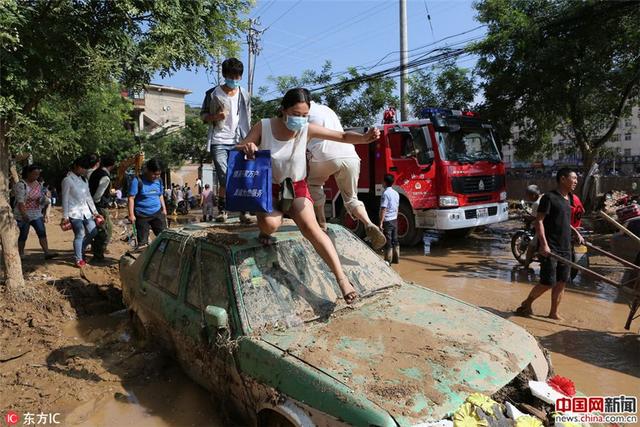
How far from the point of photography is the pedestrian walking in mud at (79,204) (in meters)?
6.83

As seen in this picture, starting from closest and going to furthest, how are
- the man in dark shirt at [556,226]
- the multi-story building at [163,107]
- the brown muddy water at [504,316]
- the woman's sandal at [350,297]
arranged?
the woman's sandal at [350,297] → the brown muddy water at [504,316] → the man in dark shirt at [556,226] → the multi-story building at [163,107]

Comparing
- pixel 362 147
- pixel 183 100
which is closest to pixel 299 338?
pixel 362 147

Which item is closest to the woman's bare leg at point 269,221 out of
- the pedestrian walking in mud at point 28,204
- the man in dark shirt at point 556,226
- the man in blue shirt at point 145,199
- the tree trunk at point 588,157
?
the man in dark shirt at point 556,226

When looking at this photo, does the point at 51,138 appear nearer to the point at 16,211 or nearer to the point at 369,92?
the point at 16,211

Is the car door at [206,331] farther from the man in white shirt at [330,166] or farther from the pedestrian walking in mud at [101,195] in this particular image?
the pedestrian walking in mud at [101,195]

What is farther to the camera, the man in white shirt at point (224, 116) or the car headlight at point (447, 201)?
the car headlight at point (447, 201)

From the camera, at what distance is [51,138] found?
617cm

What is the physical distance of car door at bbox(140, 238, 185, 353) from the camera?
3.87 meters

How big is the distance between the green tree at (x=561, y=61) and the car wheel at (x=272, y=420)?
34.7ft

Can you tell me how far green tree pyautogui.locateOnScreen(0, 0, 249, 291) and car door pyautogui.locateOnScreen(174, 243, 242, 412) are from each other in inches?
114

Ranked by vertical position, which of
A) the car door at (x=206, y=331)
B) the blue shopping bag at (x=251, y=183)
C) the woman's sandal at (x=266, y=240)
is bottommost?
the car door at (x=206, y=331)

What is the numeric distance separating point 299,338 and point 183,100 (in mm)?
44191

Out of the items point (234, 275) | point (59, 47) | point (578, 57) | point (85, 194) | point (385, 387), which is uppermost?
point (578, 57)

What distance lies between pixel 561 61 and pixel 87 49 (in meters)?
9.80
